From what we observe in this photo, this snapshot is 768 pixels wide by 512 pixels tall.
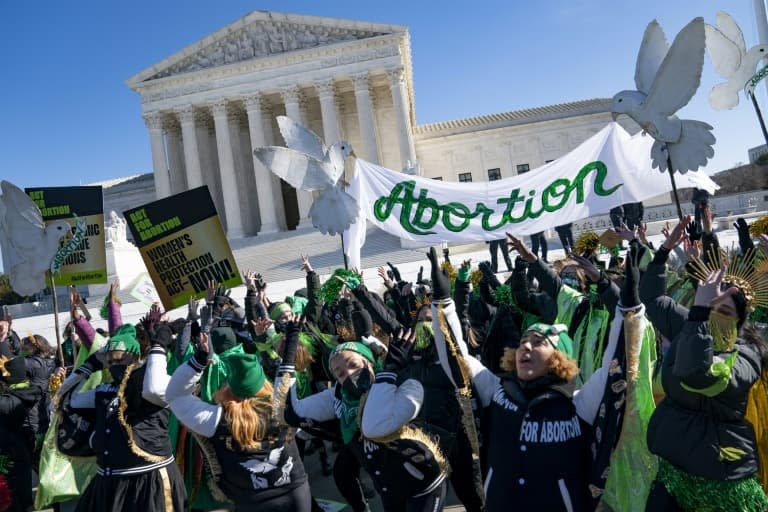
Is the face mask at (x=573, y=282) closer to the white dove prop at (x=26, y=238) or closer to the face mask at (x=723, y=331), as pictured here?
the face mask at (x=723, y=331)

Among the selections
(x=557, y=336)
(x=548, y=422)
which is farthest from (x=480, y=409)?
(x=557, y=336)

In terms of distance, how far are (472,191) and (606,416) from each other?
581cm

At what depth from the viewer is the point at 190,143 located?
37344 millimetres

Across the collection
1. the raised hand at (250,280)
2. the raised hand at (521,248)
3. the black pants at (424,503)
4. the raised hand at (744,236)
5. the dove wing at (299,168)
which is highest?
the dove wing at (299,168)

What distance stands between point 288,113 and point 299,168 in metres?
29.7

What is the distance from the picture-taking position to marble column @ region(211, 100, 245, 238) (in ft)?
121

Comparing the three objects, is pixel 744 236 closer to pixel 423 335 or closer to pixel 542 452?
pixel 423 335

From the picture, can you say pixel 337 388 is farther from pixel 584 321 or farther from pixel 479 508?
pixel 584 321

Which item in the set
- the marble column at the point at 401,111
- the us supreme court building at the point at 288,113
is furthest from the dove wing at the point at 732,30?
the marble column at the point at 401,111

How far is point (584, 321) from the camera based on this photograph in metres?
4.18

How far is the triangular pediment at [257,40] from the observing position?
36.2m

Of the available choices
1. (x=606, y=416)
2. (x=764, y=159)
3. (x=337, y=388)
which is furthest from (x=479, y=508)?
(x=764, y=159)

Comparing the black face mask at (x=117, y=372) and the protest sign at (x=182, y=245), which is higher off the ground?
the protest sign at (x=182, y=245)

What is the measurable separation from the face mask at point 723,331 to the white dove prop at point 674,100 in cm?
261
